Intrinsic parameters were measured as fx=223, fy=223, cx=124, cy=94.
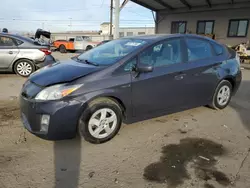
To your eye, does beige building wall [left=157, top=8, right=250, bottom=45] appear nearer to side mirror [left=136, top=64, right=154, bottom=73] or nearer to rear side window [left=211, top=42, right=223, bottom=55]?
rear side window [left=211, top=42, right=223, bottom=55]

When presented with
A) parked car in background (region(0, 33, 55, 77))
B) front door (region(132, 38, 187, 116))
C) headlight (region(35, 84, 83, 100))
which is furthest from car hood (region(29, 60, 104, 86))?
parked car in background (region(0, 33, 55, 77))

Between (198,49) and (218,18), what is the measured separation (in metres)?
16.9

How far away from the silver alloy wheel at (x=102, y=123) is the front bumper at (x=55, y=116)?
237mm

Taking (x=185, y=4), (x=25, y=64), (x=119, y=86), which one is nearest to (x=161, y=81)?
(x=119, y=86)

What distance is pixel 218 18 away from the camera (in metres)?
18.8

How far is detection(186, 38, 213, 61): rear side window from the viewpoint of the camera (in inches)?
160

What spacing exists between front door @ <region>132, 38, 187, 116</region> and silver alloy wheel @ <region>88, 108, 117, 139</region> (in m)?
0.41

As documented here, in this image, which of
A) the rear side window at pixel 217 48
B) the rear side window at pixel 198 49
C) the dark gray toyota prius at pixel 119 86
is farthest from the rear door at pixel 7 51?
the rear side window at pixel 217 48

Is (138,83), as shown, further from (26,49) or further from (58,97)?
(26,49)

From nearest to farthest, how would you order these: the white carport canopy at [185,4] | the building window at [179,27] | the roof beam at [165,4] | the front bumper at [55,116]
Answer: the front bumper at [55,116] → the white carport canopy at [185,4] → the roof beam at [165,4] → the building window at [179,27]

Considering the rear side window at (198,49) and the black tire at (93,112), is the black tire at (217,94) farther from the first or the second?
the black tire at (93,112)

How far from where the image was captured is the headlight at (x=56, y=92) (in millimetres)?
2906

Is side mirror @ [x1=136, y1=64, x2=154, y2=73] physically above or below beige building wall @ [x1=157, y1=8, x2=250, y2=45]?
below

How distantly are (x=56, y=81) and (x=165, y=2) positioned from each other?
57.9ft
